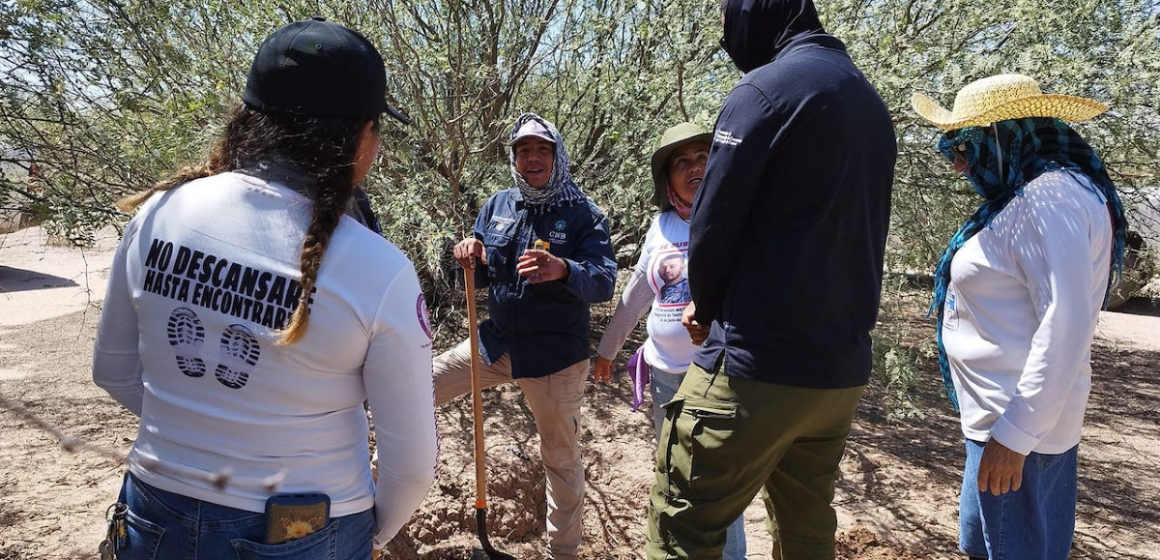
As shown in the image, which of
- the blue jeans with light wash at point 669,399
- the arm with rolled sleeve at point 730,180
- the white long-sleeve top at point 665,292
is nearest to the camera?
the arm with rolled sleeve at point 730,180

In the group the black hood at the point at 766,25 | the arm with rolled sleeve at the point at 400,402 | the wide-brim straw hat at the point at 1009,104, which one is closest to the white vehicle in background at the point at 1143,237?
the wide-brim straw hat at the point at 1009,104


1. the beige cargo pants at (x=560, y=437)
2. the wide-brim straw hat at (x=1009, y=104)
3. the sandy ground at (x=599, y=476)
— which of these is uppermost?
the wide-brim straw hat at (x=1009, y=104)

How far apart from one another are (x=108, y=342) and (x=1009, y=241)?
212 centimetres

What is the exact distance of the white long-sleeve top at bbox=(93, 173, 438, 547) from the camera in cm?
135

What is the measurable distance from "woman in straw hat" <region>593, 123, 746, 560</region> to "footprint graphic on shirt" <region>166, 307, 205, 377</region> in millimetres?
1831

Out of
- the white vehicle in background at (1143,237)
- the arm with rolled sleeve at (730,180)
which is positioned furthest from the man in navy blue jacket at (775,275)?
the white vehicle in background at (1143,237)

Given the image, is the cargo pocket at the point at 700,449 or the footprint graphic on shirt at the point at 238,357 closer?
the footprint graphic on shirt at the point at 238,357

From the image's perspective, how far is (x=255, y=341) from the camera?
136 centimetres

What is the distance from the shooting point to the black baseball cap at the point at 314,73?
1380 millimetres

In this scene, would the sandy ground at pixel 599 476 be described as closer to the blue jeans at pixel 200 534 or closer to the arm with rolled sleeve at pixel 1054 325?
the arm with rolled sleeve at pixel 1054 325

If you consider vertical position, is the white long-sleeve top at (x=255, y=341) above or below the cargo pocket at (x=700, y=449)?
above

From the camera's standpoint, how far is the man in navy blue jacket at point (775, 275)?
1.86 metres

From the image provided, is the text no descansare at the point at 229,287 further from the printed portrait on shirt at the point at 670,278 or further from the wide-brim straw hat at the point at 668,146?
the wide-brim straw hat at the point at 668,146

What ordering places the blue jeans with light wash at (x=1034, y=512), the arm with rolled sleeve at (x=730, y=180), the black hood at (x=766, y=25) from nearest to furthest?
1. the arm with rolled sleeve at (x=730, y=180)
2. the black hood at (x=766, y=25)
3. the blue jeans with light wash at (x=1034, y=512)
